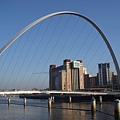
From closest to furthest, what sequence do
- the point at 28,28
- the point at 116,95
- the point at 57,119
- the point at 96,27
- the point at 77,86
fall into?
the point at 57,119 → the point at 28,28 → the point at 96,27 → the point at 116,95 → the point at 77,86

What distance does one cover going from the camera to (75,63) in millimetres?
170500

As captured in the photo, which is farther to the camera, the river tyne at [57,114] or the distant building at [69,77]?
the distant building at [69,77]

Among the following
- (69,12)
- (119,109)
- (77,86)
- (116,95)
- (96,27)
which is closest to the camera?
(119,109)

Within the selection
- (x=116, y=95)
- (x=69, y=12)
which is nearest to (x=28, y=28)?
(x=69, y=12)

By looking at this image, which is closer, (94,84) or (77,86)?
(77,86)

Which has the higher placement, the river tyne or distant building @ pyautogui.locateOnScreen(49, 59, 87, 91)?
distant building @ pyautogui.locateOnScreen(49, 59, 87, 91)

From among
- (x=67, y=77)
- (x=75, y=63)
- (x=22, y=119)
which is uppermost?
(x=75, y=63)

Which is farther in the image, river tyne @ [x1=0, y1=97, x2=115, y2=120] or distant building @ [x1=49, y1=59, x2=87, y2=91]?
distant building @ [x1=49, y1=59, x2=87, y2=91]

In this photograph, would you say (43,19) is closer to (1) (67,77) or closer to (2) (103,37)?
(2) (103,37)

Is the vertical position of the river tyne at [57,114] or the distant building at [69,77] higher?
the distant building at [69,77]

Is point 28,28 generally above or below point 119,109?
above

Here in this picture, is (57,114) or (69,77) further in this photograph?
(69,77)

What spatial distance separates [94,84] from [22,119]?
167m

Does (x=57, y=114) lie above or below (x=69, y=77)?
→ below
